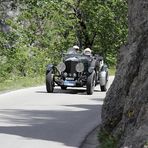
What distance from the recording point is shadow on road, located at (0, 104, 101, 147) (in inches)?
465

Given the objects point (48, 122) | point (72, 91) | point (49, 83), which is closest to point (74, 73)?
point (72, 91)

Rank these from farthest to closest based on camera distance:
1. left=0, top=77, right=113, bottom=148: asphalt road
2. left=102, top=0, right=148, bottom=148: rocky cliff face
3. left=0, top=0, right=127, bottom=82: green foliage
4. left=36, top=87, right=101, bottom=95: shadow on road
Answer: left=0, top=0, right=127, bottom=82: green foliage, left=36, top=87, right=101, bottom=95: shadow on road, left=0, top=77, right=113, bottom=148: asphalt road, left=102, top=0, right=148, bottom=148: rocky cliff face

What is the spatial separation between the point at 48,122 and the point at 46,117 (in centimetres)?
93

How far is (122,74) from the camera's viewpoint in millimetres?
10289

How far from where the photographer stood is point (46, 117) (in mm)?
14695

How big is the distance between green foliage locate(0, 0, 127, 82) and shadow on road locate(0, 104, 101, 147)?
12.4 m

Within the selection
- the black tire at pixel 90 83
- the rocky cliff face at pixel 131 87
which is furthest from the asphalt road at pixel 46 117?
the rocky cliff face at pixel 131 87

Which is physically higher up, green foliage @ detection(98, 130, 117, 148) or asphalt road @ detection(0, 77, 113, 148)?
green foliage @ detection(98, 130, 117, 148)

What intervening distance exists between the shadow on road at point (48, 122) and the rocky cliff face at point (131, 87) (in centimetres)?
119

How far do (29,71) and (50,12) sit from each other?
395 cm

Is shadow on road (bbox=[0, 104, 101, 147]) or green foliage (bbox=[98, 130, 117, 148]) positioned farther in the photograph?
shadow on road (bbox=[0, 104, 101, 147])

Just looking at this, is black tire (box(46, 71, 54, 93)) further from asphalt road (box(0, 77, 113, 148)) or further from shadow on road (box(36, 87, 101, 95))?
shadow on road (box(36, 87, 101, 95))

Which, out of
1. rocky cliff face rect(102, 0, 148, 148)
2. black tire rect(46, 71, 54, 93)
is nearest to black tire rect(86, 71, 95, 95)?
black tire rect(46, 71, 54, 93)

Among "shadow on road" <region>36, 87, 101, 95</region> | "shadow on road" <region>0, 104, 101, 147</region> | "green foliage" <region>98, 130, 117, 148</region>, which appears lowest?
"shadow on road" <region>36, 87, 101, 95</region>
